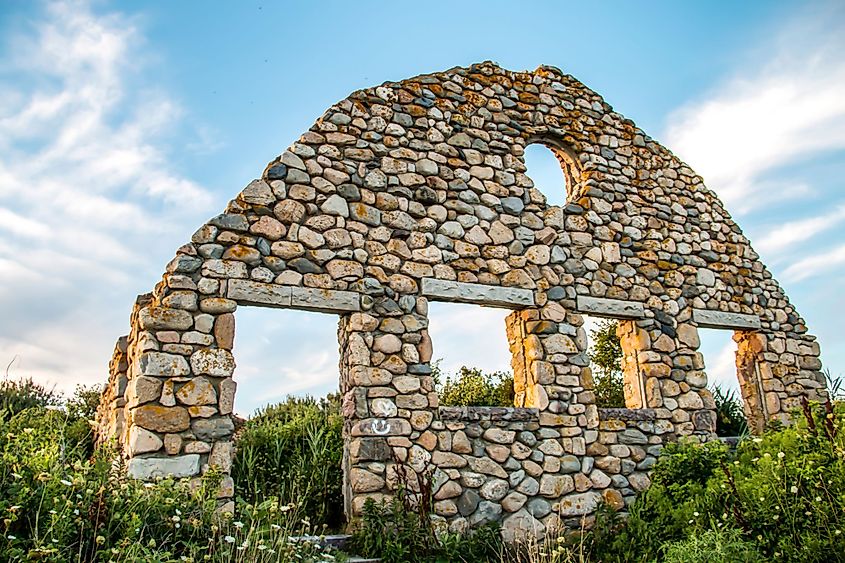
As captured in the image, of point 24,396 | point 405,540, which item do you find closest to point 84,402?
point 24,396

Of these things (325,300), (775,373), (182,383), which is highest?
(325,300)

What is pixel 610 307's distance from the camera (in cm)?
834

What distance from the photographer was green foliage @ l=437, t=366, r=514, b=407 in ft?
34.6

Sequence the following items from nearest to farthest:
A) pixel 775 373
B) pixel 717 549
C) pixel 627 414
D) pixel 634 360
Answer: pixel 717 549 < pixel 627 414 < pixel 634 360 < pixel 775 373

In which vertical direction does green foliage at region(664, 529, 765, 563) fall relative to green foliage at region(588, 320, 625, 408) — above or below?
below

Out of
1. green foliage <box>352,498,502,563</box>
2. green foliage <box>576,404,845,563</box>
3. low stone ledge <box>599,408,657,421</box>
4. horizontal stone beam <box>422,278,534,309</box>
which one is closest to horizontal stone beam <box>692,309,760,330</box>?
low stone ledge <box>599,408,657,421</box>

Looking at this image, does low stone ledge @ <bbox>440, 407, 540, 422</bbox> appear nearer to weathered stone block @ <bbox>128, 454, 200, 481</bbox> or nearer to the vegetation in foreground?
the vegetation in foreground

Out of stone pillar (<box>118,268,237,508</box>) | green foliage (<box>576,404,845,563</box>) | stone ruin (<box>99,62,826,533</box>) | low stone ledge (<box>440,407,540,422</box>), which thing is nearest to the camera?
green foliage (<box>576,404,845,563</box>)

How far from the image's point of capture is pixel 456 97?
27.8 feet

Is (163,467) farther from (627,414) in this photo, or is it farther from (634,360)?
(634,360)

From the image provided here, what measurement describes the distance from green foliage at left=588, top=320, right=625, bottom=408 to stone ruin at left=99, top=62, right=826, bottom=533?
2.42 metres

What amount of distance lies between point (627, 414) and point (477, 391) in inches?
122

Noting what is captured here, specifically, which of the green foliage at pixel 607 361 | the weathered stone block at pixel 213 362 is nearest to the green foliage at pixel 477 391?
the green foliage at pixel 607 361

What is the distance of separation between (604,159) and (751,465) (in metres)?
4.39
